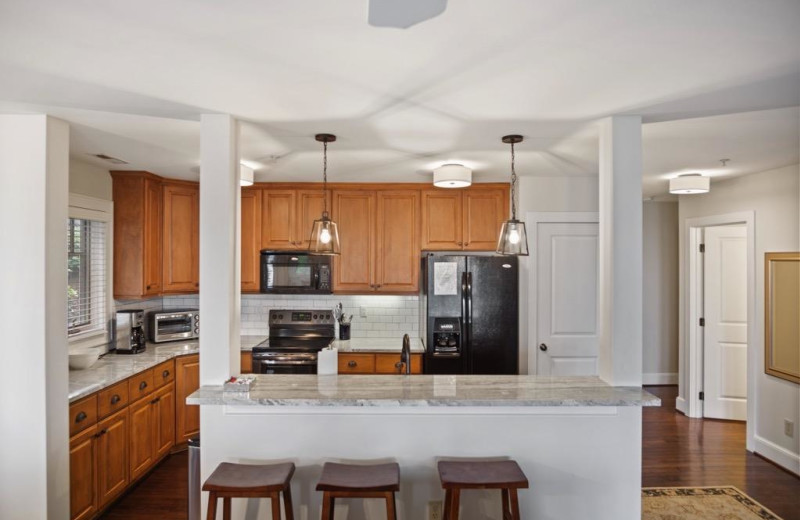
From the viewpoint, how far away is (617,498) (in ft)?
7.86

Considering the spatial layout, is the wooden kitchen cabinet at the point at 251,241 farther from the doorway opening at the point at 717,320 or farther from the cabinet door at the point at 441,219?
the doorway opening at the point at 717,320

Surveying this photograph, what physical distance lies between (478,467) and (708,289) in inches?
155

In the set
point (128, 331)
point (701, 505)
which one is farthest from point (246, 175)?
point (701, 505)

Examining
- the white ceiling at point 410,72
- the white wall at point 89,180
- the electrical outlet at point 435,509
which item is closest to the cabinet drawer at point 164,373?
the white wall at point 89,180

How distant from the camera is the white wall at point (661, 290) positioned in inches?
235

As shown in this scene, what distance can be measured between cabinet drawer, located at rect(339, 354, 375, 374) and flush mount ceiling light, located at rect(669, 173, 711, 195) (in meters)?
2.94

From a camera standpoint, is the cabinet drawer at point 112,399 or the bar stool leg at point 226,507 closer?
the bar stool leg at point 226,507

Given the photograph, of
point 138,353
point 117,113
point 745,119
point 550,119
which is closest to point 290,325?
point 138,353

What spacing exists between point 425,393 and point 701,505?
2311 mm

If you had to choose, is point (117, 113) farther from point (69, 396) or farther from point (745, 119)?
point (745, 119)

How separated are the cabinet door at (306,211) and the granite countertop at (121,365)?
3.47 feet

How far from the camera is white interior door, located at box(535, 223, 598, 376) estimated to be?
4156 millimetres

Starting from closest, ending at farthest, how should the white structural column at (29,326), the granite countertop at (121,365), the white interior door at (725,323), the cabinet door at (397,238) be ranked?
1. the white structural column at (29,326)
2. the granite countertop at (121,365)
3. the cabinet door at (397,238)
4. the white interior door at (725,323)

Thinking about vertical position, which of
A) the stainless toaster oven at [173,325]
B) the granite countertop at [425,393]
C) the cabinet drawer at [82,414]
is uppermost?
the stainless toaster oven at [173,325]
